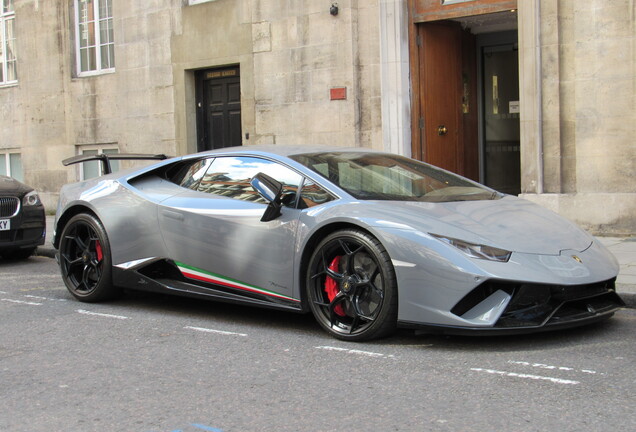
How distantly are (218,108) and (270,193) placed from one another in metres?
10.2

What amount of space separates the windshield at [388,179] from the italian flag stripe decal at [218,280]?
3.00ft

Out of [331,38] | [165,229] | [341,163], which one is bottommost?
[165,229]

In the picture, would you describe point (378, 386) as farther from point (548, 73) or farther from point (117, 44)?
point (117, 44)

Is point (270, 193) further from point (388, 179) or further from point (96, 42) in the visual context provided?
point (96, 42)

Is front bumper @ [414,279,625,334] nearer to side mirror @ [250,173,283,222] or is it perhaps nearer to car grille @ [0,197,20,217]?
side mirror @ [250,173,283,222]

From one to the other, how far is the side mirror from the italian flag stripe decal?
51cm

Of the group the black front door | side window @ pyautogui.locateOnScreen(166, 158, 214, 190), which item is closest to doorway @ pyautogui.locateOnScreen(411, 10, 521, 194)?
the black front door

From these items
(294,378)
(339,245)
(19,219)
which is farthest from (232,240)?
(19,219)

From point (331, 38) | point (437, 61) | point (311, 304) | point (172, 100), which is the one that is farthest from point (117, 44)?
point (311, 304)

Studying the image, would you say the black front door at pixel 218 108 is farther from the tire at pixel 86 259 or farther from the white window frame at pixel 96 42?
the tire at pixel 86 259

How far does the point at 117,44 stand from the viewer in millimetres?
16688

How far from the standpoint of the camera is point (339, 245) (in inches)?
220

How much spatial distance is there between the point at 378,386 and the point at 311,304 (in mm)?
1285

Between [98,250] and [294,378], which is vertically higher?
[98,250]
